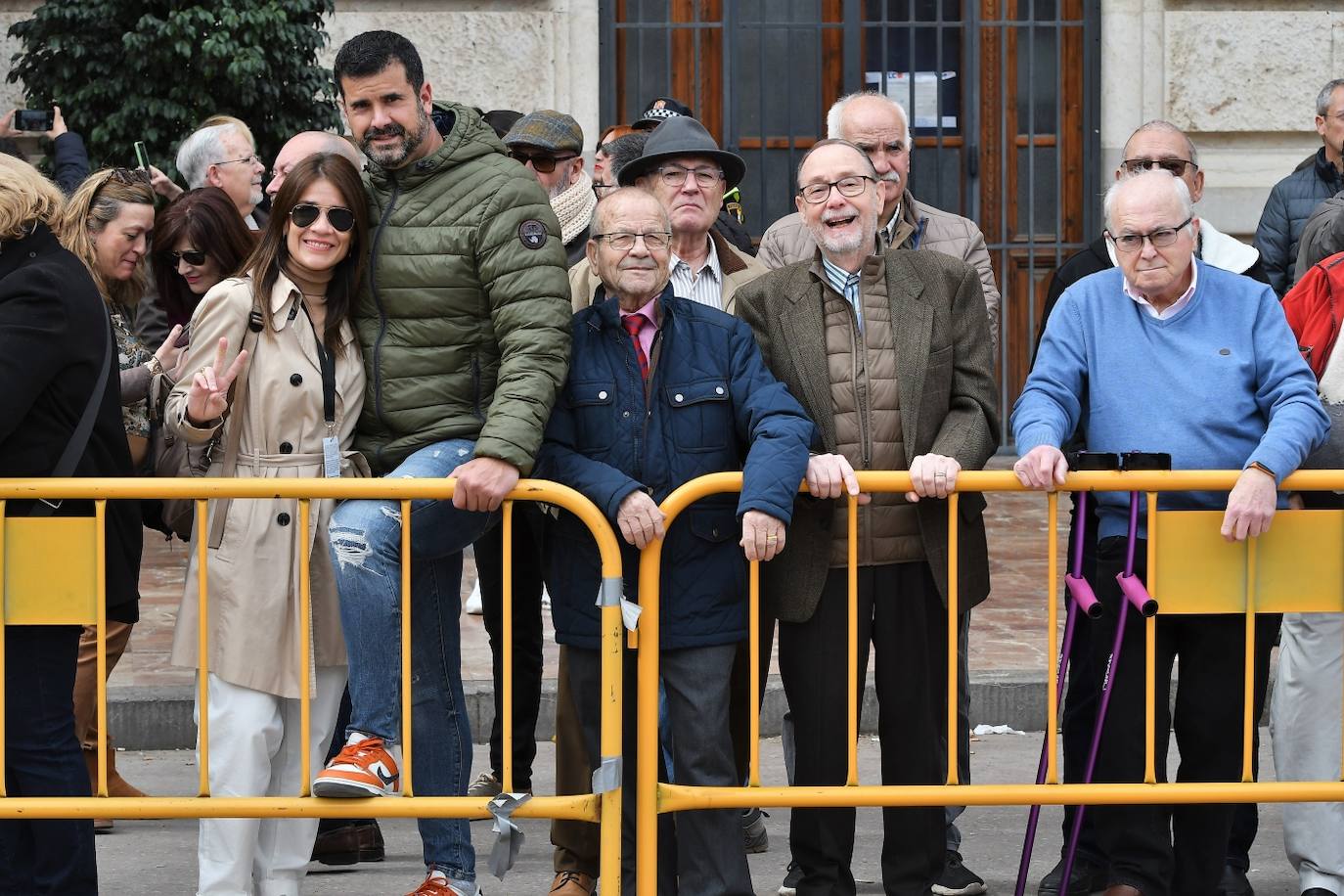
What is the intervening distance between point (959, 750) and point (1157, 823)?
72 cm

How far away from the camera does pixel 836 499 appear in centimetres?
488

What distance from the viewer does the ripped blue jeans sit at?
185 inches

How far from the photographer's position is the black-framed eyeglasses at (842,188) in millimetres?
4980

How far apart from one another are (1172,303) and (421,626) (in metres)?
2.11

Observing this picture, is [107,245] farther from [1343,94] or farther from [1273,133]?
[1273,133]

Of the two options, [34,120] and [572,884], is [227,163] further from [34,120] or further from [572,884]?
[572,884]

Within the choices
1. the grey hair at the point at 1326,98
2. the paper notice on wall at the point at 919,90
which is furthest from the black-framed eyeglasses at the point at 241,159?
the paper notice on wall at the point at 919,90

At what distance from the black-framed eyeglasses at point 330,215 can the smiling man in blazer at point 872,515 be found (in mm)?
1101

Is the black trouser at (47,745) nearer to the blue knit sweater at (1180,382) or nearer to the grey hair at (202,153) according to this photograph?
the blue knit sweater at (1180,382)

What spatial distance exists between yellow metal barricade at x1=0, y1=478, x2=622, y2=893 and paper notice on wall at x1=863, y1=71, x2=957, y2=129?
789cm

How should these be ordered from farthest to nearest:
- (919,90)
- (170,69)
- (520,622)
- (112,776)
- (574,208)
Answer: (919,90)
(170,69)
(574,208)
(520,622)
(112,776)

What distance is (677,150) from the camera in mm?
5570

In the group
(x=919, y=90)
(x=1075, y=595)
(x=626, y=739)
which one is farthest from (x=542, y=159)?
(x=919, y=90)

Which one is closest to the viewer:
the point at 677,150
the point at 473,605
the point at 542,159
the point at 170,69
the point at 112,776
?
the point at 677,150
